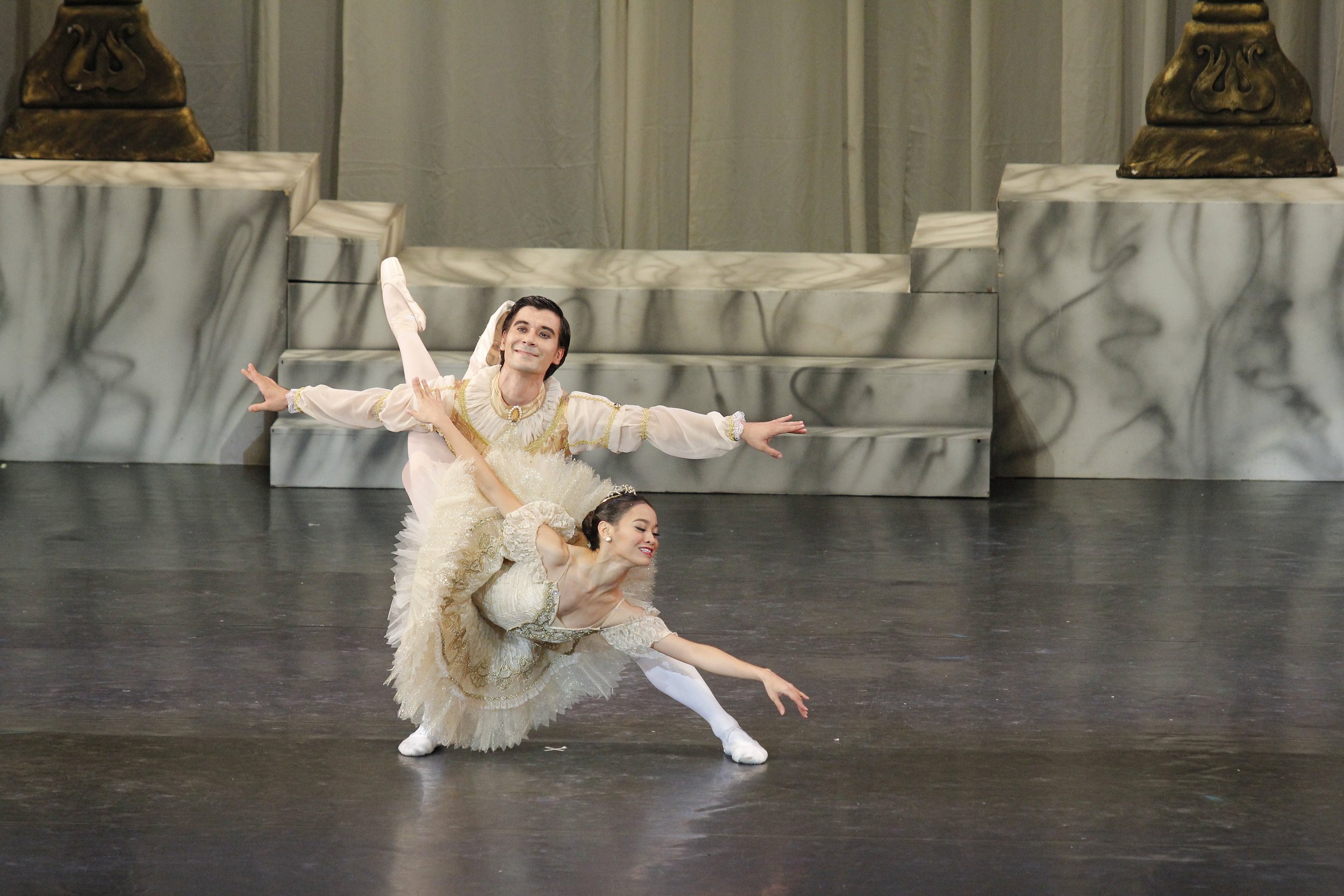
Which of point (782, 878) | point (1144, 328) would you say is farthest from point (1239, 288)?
point (782, 878)

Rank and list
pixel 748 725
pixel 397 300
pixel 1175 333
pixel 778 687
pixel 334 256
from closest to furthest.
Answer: pixel 778 687 → pixel 748 725 → pixel 397 300 → pixel 1175 333 → pixel 334 256

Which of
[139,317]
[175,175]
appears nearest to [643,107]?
[175,175]

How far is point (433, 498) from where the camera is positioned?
328 cm

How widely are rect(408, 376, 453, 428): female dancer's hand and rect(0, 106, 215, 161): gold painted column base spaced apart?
348 centimetres

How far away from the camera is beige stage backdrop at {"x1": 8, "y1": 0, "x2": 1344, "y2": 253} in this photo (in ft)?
26.1

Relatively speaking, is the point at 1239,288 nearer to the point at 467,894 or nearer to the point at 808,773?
the point at 808,773

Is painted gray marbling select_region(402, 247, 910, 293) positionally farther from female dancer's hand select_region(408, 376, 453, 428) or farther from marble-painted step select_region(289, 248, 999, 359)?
female dancer's hand select_region(408, 376, 453, 428)

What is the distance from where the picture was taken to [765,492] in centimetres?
565

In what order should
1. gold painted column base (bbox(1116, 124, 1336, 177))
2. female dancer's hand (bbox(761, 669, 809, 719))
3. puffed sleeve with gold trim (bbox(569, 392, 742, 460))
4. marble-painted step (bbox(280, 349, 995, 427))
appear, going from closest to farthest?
female dancer's hand (bbox(761, 669, 809, 719)) → puffed sleeve with gold trim (bbox(569, 392, 742, 460)) → marble-painted step (bbox(280, 349, 995, 427)) → gold painted column base (bbox(1116, 124, 1336, 177))

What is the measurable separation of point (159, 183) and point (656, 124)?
108 inches

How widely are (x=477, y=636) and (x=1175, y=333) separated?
3548mm

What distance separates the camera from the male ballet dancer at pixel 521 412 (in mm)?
3199

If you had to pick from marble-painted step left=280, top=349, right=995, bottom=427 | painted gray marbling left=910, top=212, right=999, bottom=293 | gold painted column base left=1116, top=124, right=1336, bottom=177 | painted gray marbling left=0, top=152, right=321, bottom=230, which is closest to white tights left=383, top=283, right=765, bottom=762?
marble-painted step left=280, top=349, right=995, bottom=427

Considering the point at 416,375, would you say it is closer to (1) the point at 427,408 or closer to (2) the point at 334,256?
(1) the point at 427,408
